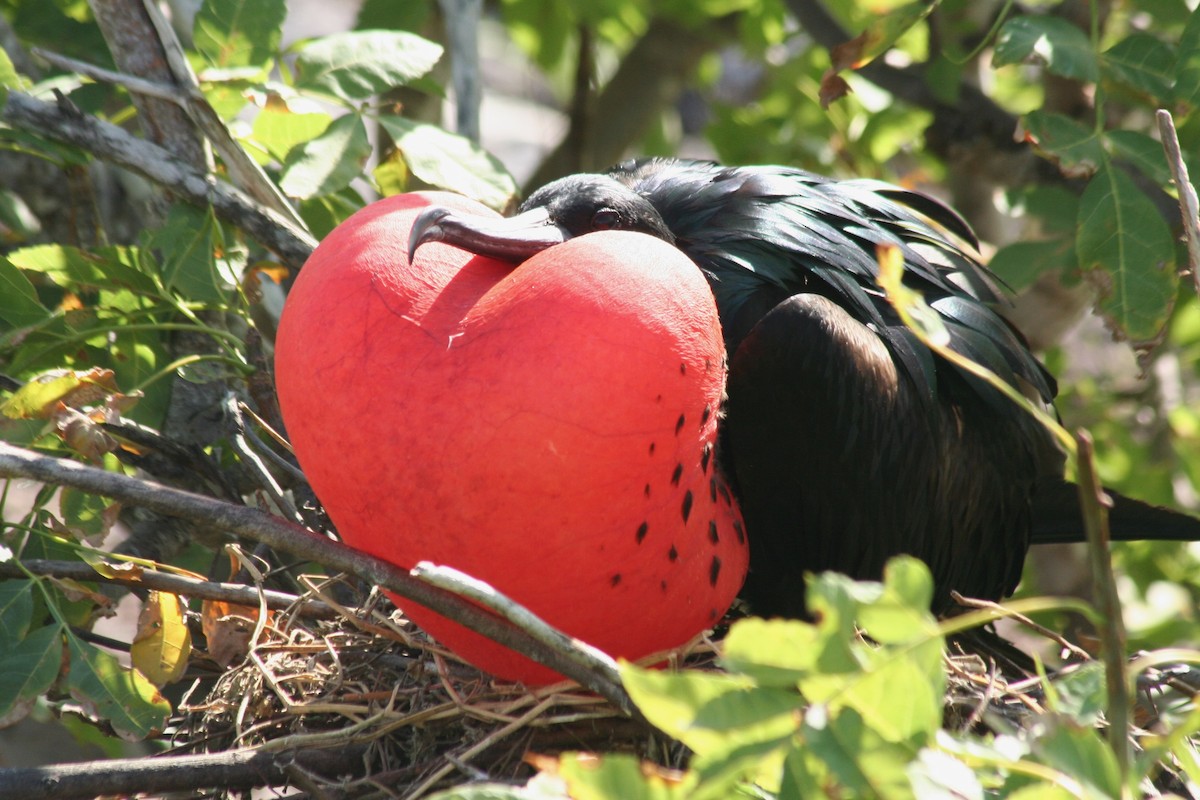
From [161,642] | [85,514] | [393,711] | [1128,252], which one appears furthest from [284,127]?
[1128,252]

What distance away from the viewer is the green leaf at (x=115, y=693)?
5.24ft

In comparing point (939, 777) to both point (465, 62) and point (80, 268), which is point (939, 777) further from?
point (465, 62)

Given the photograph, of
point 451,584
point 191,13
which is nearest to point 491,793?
point 451,584

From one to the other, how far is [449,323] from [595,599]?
1.21 feet

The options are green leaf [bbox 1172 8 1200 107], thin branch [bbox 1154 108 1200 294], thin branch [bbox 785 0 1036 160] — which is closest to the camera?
thin branch [bbox 1154 108 1200 294]

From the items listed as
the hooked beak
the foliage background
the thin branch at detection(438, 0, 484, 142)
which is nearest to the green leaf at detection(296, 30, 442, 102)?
the foliage background

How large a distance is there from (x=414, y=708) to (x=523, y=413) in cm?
59

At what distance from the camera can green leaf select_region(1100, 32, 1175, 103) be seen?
192cm

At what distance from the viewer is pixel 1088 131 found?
1931mm

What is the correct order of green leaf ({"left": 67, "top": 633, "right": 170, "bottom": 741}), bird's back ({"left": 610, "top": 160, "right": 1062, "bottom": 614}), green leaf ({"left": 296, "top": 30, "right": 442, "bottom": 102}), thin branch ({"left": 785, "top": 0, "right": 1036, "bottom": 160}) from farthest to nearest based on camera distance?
thin branch ({"left": 785, "top": 0, "right": 1036, "bottom": 160}) < green leaf ({"left": 296, "top": 30, "right": 442, "bottom": 102}) < bird's back ({"left": 610, "top": 160, "right": 1062, "bottom": 614}) < green leaf ({"left": 67, "top": 633, "right": 170, "bottom": 741})

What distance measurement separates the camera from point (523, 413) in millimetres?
1347

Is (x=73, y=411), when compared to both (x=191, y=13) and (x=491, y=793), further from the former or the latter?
(x=191, y=13)

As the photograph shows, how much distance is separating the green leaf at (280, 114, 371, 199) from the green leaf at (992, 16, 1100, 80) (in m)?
0.99

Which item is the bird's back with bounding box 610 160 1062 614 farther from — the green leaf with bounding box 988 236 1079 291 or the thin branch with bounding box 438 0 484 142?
the thin branch with bounding box 438 0 484 142
